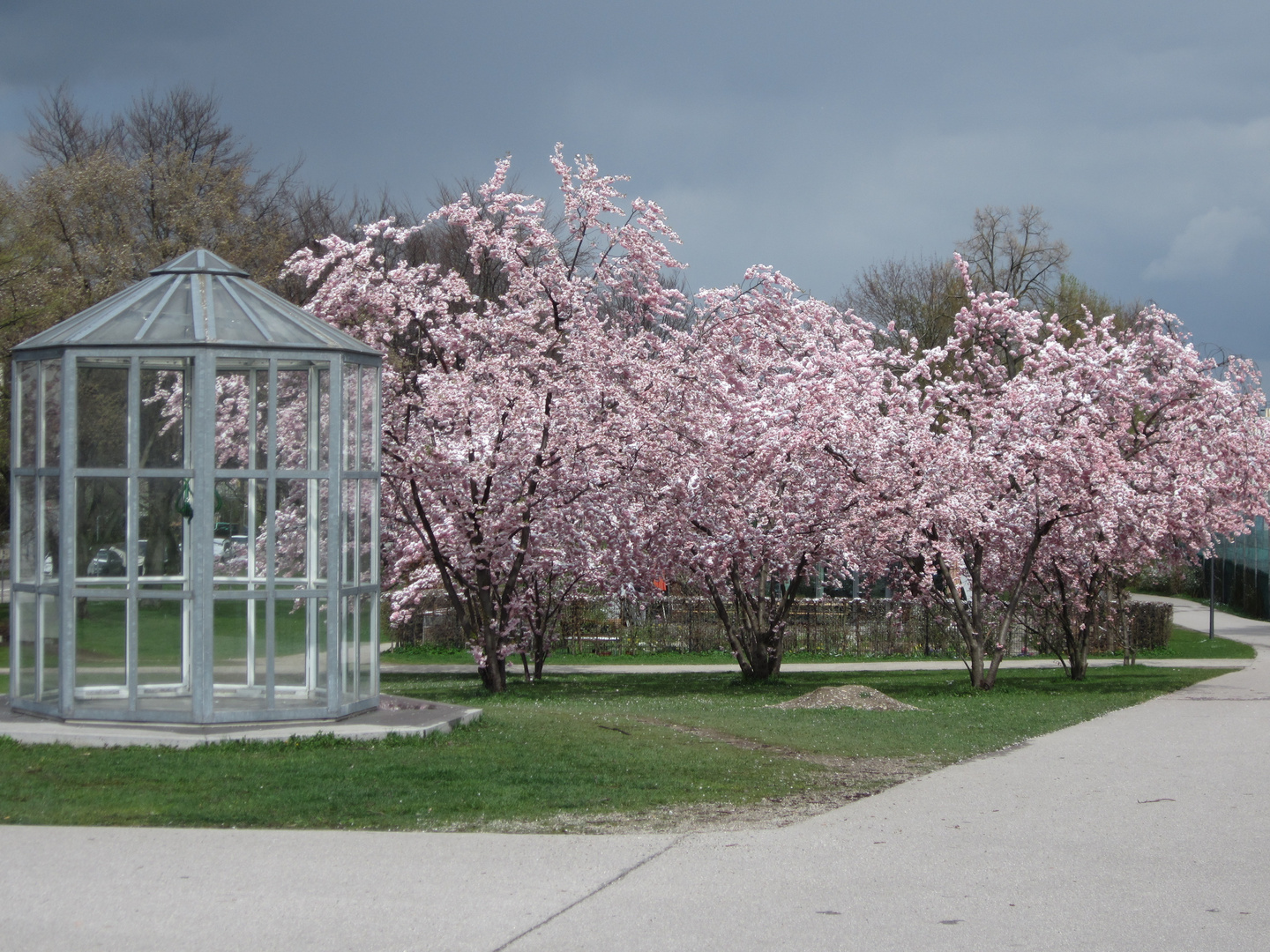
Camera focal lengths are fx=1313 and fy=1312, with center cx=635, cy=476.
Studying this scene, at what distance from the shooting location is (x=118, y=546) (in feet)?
33.4

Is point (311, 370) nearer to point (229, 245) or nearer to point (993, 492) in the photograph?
point (993, 492)


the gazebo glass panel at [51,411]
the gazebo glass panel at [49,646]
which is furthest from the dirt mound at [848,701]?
the gazebo glass panel at [51,411]

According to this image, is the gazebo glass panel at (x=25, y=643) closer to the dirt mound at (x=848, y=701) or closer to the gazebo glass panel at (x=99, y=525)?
the gazebo glass panel at (x=99, y=525)

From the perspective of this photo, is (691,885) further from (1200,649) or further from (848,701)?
(1200,649)

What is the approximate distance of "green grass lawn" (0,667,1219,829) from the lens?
7.45 meters

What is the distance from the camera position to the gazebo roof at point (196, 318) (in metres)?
9.83

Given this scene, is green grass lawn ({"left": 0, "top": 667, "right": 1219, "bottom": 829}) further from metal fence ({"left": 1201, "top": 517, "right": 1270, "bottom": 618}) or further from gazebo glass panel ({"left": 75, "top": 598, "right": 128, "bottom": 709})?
metal fence ({"left": 1201, "top": 517, "right": 1270, "bottom": 618})

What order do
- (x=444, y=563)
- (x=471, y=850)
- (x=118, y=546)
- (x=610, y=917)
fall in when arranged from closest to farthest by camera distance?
(x=610, y=917) < (x=471, y=850) < (x=118, y=546) < (x=444, y=563)

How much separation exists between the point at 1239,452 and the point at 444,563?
36.6 feet

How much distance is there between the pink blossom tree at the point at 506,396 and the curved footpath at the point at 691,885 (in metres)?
8.95

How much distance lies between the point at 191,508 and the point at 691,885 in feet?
19.2

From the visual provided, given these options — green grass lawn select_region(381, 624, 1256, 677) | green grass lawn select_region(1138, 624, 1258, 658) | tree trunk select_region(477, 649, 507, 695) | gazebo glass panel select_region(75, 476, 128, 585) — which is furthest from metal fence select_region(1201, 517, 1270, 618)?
gazebo glass panel select_region(75, 476, 128, 585)

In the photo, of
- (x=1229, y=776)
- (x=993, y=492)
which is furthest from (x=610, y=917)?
(x=993, y=492)

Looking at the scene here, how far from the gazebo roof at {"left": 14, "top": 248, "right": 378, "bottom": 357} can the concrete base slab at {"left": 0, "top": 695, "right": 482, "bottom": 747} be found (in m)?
2.81
